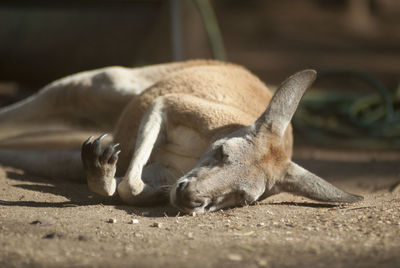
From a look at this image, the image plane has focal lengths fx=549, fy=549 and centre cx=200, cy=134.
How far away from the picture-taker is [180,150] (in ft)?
9.89

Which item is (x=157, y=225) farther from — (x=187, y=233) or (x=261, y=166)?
(x=261, y=166)

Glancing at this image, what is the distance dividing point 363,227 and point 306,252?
0.47 m

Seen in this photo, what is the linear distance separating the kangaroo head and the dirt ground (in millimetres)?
76

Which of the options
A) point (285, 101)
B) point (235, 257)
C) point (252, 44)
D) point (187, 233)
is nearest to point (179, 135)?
point (285, 101)

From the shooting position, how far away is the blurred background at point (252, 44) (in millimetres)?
5391

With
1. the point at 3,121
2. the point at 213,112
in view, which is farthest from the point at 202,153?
the point at 3,121

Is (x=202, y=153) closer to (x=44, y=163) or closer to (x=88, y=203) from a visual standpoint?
(x=88, y=203)

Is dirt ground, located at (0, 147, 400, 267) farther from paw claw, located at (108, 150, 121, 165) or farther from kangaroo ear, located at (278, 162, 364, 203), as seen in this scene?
paw claw, located at (108, 150, 121, 165)

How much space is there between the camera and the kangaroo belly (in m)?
2.95

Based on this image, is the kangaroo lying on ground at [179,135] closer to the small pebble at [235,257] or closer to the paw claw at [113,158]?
the paw claw at [113,158]

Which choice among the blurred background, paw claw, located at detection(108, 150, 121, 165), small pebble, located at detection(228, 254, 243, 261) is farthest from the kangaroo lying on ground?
the blurred background

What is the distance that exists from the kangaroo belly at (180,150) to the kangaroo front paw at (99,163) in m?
0.47

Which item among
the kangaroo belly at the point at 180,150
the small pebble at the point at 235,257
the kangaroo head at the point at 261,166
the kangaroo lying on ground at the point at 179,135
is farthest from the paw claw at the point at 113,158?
the small pebble at the point at 235,257

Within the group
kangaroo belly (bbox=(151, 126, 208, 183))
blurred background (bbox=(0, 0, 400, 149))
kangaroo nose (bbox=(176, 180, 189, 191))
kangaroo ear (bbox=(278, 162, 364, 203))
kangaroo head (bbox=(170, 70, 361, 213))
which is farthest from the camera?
blurred background (bbox=(0, 0, 400, 149))
